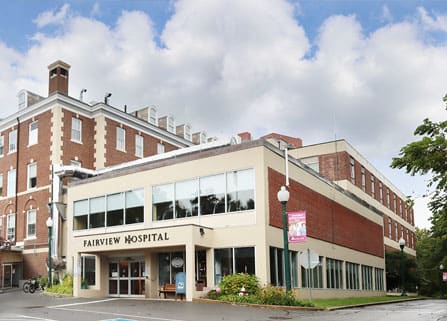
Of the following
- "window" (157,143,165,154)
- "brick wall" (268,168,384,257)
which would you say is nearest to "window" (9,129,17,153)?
"window" (157,143,165,154)

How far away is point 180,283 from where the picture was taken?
82.1 feet

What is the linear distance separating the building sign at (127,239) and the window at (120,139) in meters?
15.4

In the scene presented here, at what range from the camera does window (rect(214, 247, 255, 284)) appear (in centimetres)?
2469

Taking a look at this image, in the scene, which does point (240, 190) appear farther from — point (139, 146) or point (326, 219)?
point (139, 146)

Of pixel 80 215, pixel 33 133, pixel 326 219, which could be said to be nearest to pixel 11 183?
pixel 33 133

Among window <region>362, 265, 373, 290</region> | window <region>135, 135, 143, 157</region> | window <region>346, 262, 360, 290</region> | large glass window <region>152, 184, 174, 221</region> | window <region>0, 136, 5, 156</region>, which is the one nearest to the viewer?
large glass window <region>152, 184, 174, 221</region>

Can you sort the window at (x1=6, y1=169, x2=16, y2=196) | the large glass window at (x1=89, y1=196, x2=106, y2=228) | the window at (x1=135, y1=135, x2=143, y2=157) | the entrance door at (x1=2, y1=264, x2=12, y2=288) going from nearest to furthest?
1. the large glass window at (x1=89, y1=196, x2=106, y2=228)
2. the entrance door at (x1=2, y1=264, x2=12, y2=288)
3. the window at (x1=6, y1=169, x2=16, y2=196)
4. the window at (x1=135, y1=135, x2=143, y2=157)

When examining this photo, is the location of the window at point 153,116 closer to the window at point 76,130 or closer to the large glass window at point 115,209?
the window at point 76,130

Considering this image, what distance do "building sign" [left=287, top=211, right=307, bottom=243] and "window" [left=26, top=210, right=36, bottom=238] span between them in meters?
23.3

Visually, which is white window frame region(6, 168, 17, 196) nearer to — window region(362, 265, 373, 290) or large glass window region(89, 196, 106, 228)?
large glass window region(89, 196, 106, 228)

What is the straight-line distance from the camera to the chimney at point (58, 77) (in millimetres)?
40438

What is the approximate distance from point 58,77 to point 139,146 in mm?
8733

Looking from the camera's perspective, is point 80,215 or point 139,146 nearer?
point 80,215

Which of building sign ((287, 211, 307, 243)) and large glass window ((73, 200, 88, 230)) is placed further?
large glass window ((73, 200, 88, 230))
